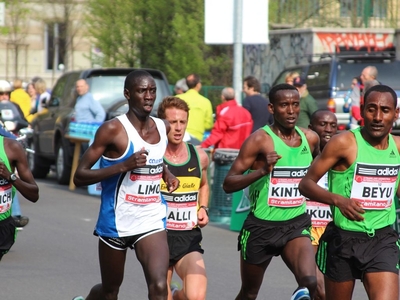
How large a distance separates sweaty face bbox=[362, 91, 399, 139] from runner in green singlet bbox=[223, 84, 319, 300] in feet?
3.66

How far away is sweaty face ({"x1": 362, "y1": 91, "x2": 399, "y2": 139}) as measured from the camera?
6.20m

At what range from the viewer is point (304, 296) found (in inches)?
270

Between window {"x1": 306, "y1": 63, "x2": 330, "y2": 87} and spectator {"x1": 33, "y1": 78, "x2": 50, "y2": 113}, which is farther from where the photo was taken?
spectator {"x1": 33, "y1": 78, "x2": 50, "y2": 113}

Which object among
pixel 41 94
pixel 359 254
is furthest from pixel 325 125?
pixel 41 94

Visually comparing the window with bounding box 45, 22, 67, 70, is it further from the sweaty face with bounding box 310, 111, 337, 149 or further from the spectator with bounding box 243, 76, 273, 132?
the sweaty face with bounding box 310, 111, 337, 149

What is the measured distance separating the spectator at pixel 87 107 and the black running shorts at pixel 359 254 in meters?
11.8

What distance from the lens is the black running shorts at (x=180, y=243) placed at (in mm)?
7418

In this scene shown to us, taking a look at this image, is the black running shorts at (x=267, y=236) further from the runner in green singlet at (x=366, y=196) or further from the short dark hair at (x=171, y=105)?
the short dark hair at (x=171, y=105)

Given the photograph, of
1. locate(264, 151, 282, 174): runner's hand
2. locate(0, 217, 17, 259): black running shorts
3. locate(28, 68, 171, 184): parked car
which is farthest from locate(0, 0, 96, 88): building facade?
locate(264, 151, 282, 174): runner's hand

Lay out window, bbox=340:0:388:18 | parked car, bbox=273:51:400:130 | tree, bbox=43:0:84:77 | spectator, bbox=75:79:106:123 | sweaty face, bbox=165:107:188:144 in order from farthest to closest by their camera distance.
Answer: tree, bbox=43:0:84:77 → window, bbox=340:0:388:18 → parked car, bbox=273:51:400:130 → spectator, bbox=75:79:106:123 → sweaty face, bbox=165:107:188:144

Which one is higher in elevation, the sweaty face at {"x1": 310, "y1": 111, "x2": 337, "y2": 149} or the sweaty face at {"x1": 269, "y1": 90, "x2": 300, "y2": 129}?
the sweaty face at {"x1": 269, "y1": 90, "x2": 300, "y2": 129}

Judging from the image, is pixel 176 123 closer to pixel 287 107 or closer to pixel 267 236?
pixel 287 107

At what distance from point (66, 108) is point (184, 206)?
1229 centimetres

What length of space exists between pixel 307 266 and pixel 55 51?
42.8m
